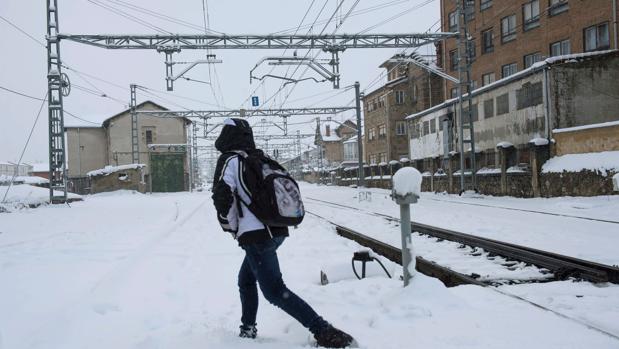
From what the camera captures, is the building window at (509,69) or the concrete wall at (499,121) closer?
the concrete wall at (499,121)

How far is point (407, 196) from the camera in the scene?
164 inches

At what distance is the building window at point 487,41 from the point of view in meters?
35.1

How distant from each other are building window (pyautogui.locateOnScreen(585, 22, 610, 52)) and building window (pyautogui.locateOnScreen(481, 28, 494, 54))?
834 cm

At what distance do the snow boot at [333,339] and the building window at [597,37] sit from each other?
94.7 ft

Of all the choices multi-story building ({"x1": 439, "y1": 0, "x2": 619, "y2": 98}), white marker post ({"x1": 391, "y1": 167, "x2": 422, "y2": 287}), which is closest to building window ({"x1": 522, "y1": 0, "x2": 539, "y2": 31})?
multi-story building ({"x1": 439, "y1": 0, "x2": 619, "y2": 98})

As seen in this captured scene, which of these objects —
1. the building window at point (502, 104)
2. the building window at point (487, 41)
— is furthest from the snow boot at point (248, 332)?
the building window at point (487, 41)

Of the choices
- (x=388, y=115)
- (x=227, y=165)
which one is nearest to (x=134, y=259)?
(x=227, y=165)

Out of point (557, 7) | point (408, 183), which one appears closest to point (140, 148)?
point (557, 7)

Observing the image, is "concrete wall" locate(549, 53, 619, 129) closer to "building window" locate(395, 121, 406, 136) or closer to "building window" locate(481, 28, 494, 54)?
"building window" locate(481, 28, 494, 54)

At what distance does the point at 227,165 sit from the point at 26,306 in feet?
8.32

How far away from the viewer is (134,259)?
6.96 m

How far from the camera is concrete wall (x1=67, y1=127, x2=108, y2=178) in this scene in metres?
54.4

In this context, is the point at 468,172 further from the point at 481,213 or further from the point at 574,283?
the point at 574,283

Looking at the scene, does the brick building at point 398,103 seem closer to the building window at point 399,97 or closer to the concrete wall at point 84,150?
the building window at point 399,97
